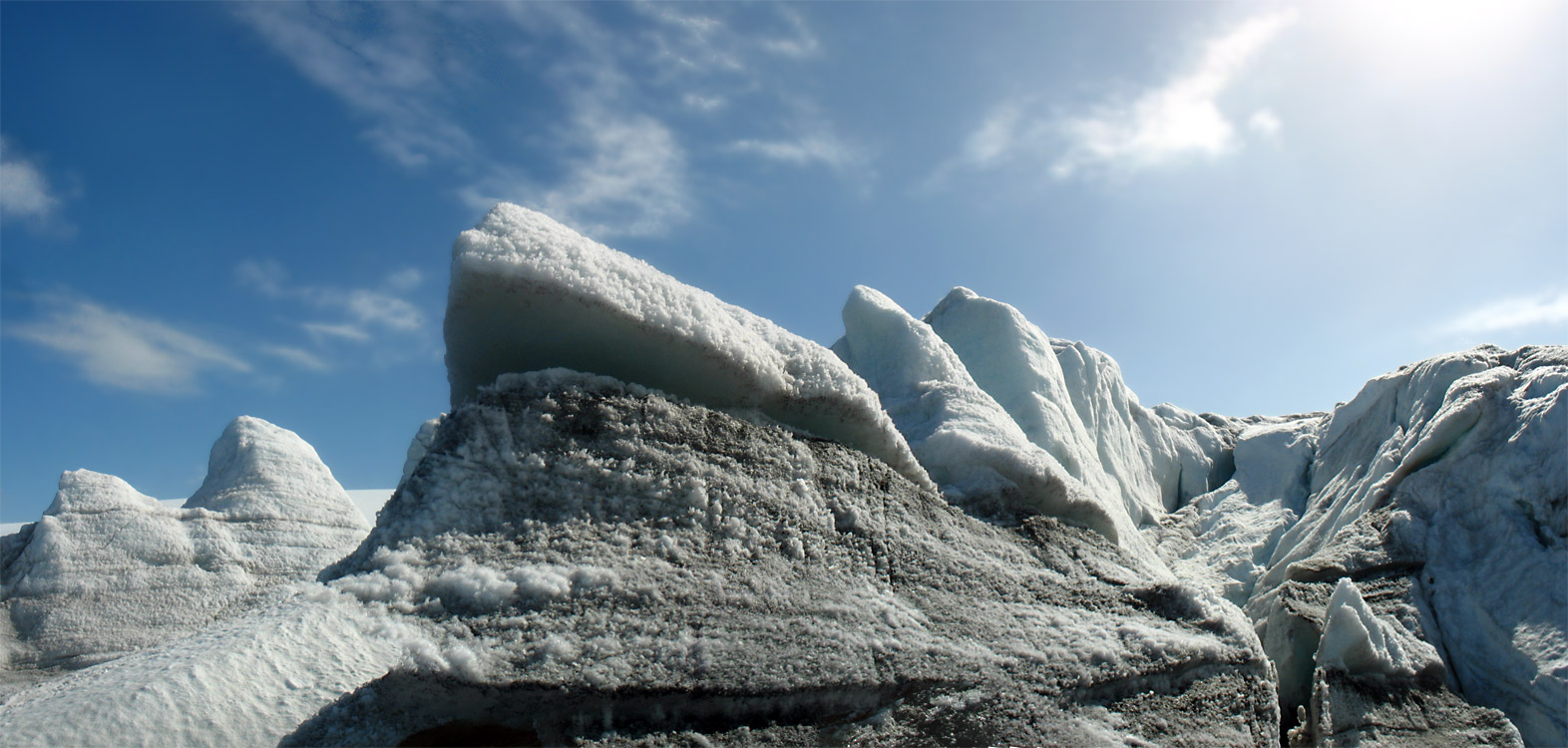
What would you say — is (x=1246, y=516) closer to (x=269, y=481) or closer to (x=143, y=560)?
(x=269, y=481)

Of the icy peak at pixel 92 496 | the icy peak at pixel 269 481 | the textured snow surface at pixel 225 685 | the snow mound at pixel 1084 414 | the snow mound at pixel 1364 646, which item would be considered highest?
the snow mound at pixel 1084 414

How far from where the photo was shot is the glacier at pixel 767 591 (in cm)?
196

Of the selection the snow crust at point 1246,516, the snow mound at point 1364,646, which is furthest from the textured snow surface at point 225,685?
the snow crust at point 1246,516

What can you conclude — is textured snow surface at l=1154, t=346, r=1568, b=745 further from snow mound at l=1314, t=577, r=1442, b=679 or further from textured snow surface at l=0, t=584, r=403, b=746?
textured snow surface at l=0, t=584, r=403, b=746

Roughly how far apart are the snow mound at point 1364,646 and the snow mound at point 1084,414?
2522 mm

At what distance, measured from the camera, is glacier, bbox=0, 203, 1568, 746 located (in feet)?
6.42

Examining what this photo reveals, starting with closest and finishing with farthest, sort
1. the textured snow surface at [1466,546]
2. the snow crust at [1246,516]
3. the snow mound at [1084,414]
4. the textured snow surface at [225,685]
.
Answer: the textured snow surface at [225,685] < the textured snow surface at [1466,546] < the snow crust at [1246,516] < the snow mound at [1084,414]

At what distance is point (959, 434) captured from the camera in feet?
11.8

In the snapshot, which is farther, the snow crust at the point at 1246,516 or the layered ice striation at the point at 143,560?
the snow crust at the point at 1246,516

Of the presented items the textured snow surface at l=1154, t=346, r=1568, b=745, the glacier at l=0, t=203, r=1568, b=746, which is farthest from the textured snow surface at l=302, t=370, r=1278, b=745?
the textured snow surface at l=1154, t=346, r=1568, b=745

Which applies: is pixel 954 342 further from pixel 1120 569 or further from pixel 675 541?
pixel 675 541

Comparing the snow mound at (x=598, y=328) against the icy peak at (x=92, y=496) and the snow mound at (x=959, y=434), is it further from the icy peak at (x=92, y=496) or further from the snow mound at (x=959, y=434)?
the icy peak at (x=92, y=496)

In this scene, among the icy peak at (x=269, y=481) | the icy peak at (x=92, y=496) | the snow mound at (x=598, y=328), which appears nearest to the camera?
the snow mound at (x=598, y=328)

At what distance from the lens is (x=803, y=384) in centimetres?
283
